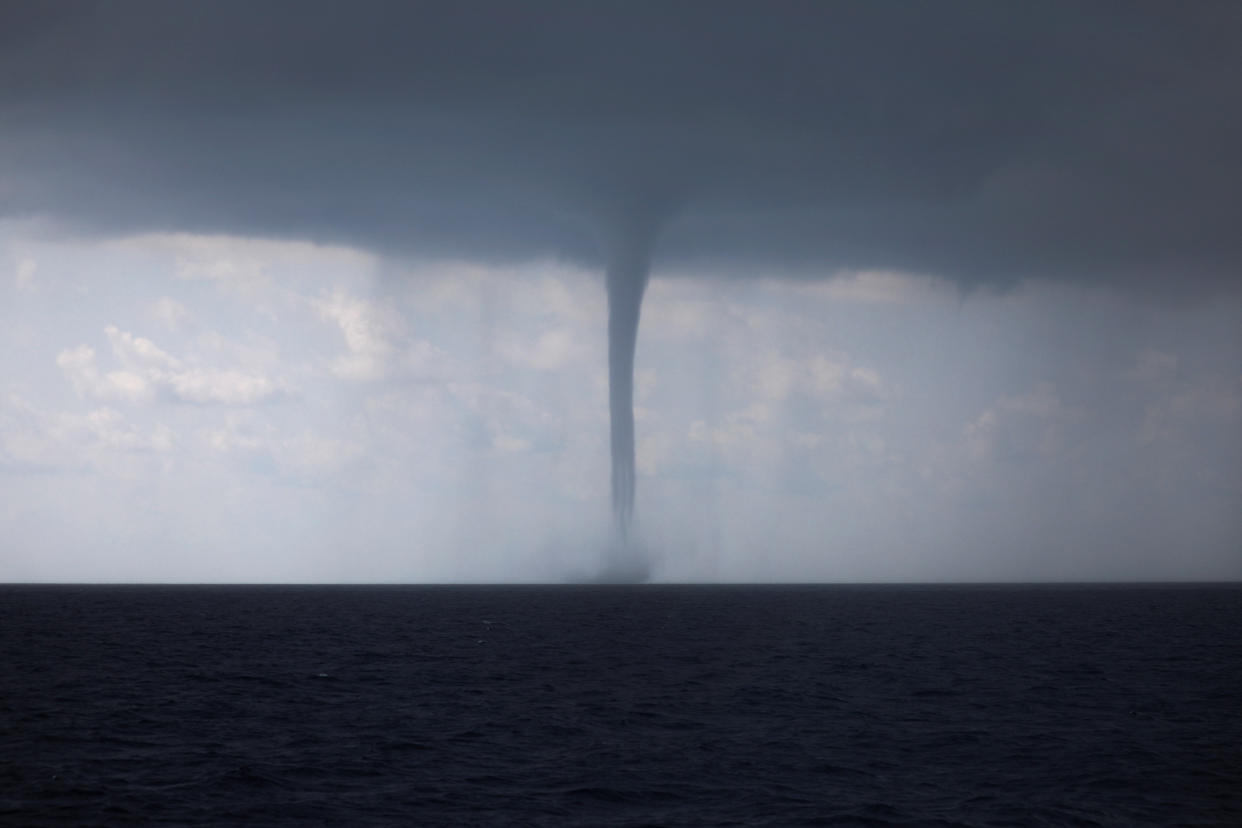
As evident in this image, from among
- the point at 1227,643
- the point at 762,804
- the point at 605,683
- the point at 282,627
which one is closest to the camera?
the point at 762,804

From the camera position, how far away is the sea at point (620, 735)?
96.6 feet

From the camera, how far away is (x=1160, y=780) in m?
33.2

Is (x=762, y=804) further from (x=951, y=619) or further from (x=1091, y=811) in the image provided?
(x=951, y=619)

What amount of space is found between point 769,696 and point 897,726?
9197 millimetres

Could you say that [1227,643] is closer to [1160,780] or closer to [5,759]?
[1160,780]

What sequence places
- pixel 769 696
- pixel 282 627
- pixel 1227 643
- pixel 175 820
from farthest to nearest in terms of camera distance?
pixel 282 627, pixel 1227 643, pixel 769 696, pixel 175 820

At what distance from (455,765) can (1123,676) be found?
40787 millimetres

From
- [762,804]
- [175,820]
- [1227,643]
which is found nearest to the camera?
[175,820]

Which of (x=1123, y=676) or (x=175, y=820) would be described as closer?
(x=175, y=820)

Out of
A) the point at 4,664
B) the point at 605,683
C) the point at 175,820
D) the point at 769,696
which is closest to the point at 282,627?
the point at 4,664

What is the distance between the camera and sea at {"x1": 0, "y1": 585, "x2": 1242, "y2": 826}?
96.6 feet

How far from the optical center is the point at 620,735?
40375 mm


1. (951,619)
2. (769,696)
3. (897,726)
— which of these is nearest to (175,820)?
(897,726)

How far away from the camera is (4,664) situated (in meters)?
64.8
